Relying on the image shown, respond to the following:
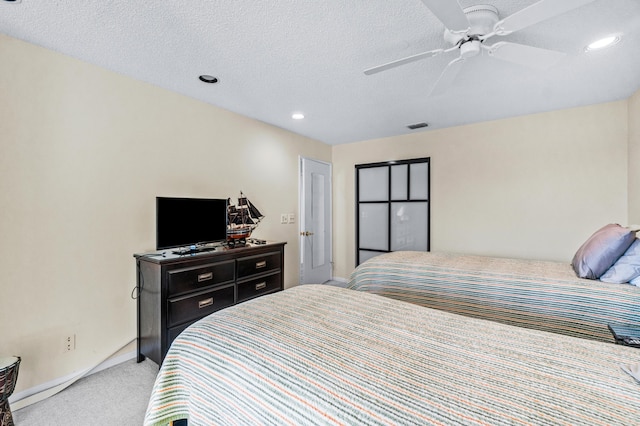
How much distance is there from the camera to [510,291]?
221cm

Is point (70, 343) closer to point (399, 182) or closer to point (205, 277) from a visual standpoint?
point (205, 277)

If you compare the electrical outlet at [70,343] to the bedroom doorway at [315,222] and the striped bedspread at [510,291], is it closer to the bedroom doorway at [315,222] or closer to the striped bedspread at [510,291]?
the striped bedspread at [510,291]

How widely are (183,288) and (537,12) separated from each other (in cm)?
288

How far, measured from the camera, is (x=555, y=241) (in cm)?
344

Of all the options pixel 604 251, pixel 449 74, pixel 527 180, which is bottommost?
pixel 604 251

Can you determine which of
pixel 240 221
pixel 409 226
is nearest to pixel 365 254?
pixel 409 226

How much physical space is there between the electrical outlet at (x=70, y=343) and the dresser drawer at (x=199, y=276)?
782 millimetres

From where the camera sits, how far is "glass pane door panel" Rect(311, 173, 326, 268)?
475 cm

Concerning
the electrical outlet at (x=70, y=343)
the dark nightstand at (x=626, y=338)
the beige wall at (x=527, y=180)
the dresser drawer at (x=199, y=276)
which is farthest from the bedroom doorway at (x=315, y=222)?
the dark nightstand at (x=626, y=338)

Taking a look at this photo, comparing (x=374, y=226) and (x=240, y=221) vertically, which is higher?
(x=240, y=221)

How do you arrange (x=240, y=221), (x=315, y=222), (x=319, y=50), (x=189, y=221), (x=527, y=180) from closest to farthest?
1. (x=319, y=50)
2. (x=189, y=221)
3. (x=240, y=221)
4. (x=527, y=180)
5. (x=315, y=222)

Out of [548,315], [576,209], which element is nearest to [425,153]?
[576,209]

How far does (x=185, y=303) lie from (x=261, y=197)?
1.72 m

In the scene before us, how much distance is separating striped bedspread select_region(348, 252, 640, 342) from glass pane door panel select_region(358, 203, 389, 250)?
5.69ft
